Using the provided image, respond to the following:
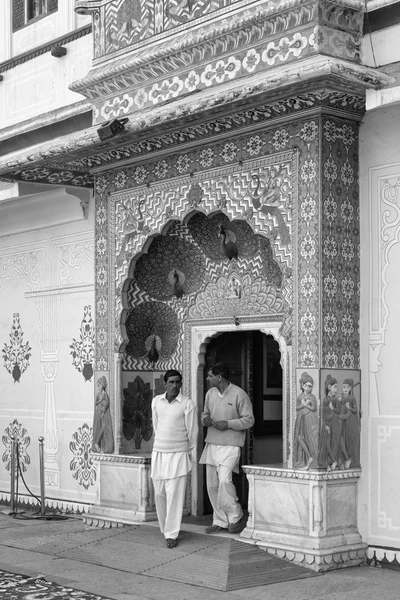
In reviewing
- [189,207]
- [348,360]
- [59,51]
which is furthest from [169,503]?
[59,51]

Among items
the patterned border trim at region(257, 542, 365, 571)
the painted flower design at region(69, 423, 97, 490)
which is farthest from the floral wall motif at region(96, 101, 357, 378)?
the patterned border trim at region(257, 542, 365, 571)

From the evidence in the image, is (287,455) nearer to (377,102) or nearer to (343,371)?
(343,371)

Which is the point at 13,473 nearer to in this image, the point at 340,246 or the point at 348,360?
the point at 348,360

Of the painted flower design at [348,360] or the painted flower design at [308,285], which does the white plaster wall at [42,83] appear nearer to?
the painted flower design at [308,285]

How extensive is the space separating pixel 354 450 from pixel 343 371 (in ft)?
1.95

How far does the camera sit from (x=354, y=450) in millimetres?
7613

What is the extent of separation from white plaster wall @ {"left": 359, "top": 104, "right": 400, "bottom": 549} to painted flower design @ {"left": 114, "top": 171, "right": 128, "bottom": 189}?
100.0 inches

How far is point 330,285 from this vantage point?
7.60 m

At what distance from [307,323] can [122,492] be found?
270cm

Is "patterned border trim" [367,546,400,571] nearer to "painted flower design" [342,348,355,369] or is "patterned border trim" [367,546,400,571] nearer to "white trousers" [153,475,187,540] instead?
"painted flower design" [342,348,355,369]

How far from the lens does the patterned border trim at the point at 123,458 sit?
9047 millimetres

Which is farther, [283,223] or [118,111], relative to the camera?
[118,111]

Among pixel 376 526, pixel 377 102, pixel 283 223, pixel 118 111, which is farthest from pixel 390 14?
pixel 376 526

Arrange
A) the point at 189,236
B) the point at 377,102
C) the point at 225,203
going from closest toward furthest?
the point at 377,102 < the point at 225,203 < the point at 189,236
